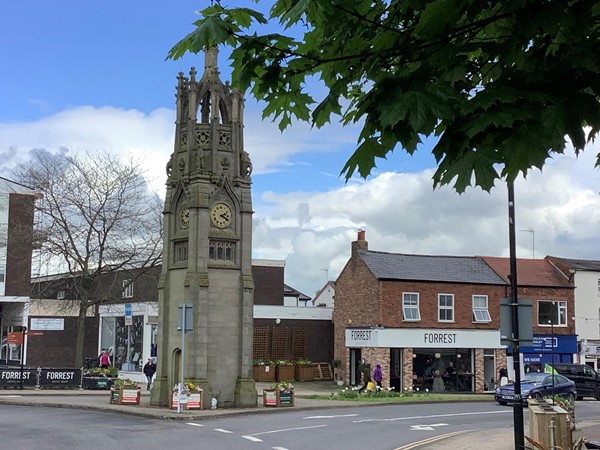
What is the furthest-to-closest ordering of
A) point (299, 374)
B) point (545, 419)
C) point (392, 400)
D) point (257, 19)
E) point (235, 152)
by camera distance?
1. point (299, 374)
2. point (392, 400)
3. point (235, 152)
4. point (545, 419)
5. point (257, 19)

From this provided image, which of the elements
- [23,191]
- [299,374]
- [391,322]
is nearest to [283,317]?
[299,374]

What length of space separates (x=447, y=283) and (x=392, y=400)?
1297 cm

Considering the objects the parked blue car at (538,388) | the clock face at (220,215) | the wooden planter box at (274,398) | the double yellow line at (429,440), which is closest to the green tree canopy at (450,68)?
the double yellow line at (429,440)

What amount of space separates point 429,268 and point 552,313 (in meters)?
8.59

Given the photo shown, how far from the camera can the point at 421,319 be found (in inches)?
1694

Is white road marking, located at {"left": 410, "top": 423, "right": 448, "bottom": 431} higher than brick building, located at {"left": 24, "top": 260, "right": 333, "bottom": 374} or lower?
lower

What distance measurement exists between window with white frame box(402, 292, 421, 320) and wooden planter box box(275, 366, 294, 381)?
26.0 ft

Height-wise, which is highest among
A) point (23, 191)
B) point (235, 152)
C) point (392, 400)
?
point (23, 191)

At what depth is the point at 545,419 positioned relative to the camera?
1454 cm

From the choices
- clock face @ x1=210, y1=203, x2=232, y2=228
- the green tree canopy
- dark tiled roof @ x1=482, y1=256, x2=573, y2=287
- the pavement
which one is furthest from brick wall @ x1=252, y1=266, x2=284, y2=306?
the green tree canopy

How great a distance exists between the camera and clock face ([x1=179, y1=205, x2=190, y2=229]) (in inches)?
1101

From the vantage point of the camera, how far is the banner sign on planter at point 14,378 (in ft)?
113

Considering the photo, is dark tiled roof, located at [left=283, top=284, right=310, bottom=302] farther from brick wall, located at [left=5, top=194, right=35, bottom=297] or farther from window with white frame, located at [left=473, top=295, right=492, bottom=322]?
window with white frame, located at [left=473, top=295, right=492, bottom=322]

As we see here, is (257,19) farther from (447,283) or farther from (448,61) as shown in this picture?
(447,283)
